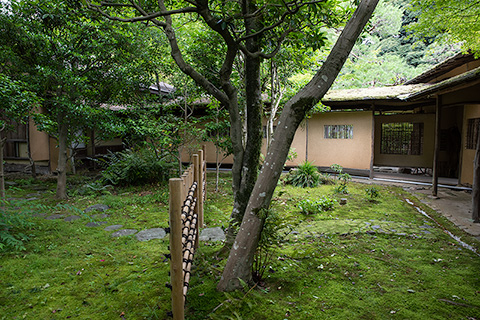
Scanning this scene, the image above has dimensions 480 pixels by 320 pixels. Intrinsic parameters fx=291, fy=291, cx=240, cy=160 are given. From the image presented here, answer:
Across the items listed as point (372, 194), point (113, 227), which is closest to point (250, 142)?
point (113, 227)

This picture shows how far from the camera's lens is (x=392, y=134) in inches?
506

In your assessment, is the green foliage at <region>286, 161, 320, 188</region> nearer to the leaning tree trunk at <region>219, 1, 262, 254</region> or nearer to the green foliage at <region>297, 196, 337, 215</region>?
the green foliage at <region>297, 196, 337, 215</region>

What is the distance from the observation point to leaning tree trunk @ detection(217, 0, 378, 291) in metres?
2.55

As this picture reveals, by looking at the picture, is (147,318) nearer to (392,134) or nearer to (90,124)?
(90,124)

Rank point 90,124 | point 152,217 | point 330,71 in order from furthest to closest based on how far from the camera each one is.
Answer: point 90,124 → point 152,217 → point 330,71

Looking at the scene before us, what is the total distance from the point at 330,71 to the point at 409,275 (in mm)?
2590

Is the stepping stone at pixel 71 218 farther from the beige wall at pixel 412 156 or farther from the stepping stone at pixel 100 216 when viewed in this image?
the beige wall at pixel 412 156

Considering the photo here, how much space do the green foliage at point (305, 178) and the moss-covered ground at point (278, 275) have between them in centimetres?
358

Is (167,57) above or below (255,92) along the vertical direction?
above

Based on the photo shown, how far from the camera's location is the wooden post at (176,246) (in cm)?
213

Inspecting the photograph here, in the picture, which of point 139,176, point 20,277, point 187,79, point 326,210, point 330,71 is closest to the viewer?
point 330,71

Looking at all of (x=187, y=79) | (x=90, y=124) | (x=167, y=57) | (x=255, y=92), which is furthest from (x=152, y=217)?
(x=167, y=57)

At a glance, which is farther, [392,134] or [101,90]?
[392,134]

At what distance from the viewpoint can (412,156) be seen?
12438mm
